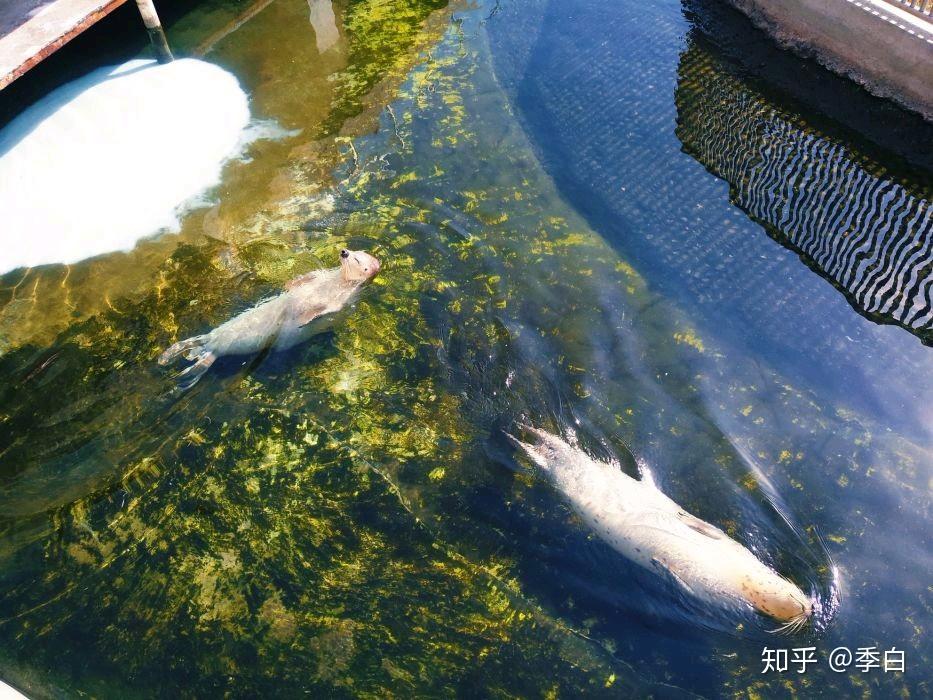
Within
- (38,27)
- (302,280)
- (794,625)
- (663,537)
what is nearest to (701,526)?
(663,537)

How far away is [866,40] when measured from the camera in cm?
875

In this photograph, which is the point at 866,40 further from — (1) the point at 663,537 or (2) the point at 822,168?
(1) the point at 663,537

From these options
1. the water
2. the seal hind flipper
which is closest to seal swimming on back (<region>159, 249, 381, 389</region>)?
the water

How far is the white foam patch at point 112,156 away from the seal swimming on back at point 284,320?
187 cm

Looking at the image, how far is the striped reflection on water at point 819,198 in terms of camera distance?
6758mm

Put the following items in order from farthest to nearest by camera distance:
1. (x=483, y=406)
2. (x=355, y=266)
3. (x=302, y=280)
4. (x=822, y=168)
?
(x=822, y=168)
(x=302, y=280)
(x=355, y=266)
(x=483, y=406)

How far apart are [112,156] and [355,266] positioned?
3.92 meters

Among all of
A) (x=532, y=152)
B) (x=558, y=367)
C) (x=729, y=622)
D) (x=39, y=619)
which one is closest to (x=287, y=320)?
(x=558, y=367)

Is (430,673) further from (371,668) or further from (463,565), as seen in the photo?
(463,565)

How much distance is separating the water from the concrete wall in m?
0.31

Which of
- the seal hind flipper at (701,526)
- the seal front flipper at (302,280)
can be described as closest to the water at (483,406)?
the seal hind flipper at (701,526)

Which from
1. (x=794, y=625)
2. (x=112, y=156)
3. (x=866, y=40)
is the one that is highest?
(x=112, y=156)

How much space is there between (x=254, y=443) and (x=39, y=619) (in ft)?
6.17

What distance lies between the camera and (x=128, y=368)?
6.49 m
